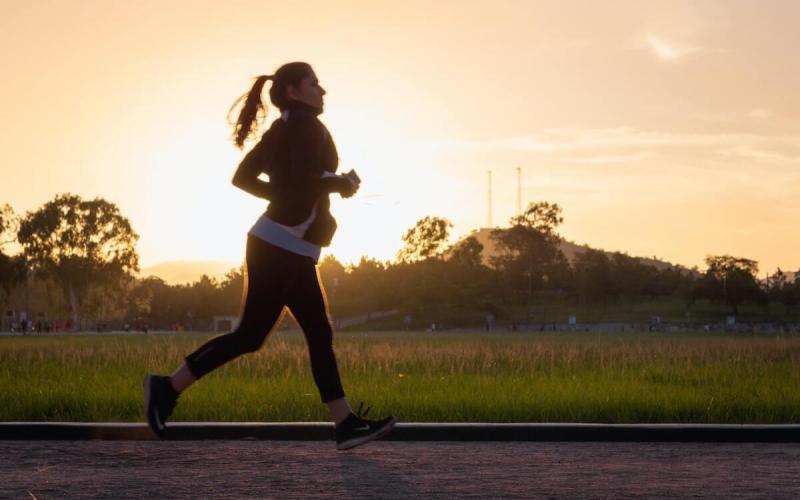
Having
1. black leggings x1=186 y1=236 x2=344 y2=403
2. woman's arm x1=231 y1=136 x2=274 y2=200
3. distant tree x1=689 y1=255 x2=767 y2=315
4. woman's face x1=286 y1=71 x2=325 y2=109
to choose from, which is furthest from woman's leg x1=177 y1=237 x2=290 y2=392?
distant tree x1=689 y1=255 x2=767 y2=315

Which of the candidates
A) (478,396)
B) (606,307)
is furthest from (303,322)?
(606,307)

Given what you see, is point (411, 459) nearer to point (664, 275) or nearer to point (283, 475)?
point (283, 475)

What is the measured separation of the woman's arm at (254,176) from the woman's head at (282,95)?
16 centimetres

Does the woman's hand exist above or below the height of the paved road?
above

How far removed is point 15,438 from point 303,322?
2.54 m

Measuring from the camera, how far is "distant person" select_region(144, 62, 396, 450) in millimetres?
5789

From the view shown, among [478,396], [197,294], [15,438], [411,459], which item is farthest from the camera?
[197,294]

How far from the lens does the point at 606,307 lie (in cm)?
11588

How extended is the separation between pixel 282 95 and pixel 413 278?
97005 mm

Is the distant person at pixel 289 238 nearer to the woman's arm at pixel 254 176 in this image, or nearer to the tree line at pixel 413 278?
the woman's arm at pixel 254 176

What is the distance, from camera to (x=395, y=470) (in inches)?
229

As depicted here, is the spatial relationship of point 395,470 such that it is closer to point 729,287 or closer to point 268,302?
point 268,302

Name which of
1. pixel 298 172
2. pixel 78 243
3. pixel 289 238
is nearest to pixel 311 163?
pixel 298 172

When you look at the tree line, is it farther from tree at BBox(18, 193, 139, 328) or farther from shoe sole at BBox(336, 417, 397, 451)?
shoe sole at BBox(336, 417, 397, 451)
